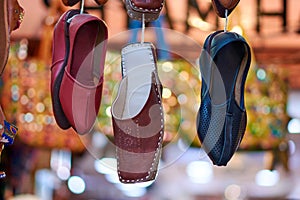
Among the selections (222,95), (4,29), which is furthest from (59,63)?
(222,95)

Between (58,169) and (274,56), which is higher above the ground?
(274,56)

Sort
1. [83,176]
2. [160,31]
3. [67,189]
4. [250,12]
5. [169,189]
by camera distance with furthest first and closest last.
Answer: [169,189]
[83,176]
[67,189]
[250,12]
[160,31]

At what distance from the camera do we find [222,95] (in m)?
1.12

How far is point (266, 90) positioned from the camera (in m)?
2.69

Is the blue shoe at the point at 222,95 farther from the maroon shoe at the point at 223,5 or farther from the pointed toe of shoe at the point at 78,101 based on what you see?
the pointed toe of shoe at the point at 78,101

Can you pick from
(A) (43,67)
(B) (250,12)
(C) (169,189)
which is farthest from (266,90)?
(C) (169,189)

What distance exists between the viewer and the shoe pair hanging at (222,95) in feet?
3.61

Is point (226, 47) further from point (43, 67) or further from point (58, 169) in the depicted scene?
point (58, 169)

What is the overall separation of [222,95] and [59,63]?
287 mm

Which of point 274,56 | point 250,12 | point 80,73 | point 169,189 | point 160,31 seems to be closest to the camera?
point 80,73

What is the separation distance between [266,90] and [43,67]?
3.05 feet

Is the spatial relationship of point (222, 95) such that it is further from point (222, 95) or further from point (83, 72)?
point (83, 72)

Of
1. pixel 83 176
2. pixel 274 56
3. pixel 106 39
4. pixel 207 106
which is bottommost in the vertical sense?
pixel 83 176

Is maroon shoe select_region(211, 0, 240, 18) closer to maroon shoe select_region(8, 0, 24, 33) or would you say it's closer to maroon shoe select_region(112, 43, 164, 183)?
maroon shoe select_region(112, 43, 164, 183)
